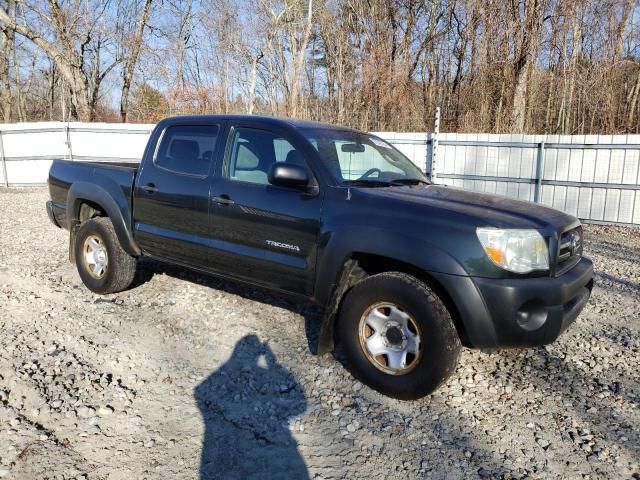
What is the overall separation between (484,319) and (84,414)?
250cm

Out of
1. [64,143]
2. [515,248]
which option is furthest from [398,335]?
[64,143]

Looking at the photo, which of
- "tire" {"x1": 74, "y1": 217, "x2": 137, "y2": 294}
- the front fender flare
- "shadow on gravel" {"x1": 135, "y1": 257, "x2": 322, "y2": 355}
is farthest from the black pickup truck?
"shadow on gravel" {"x1": 135, "y1": 257, "x2": 322, "y2": 355}

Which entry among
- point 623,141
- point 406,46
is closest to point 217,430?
point 623,141

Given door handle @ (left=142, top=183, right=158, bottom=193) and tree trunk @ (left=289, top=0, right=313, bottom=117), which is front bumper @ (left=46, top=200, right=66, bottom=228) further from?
tree trunk @ (left=289, top=0, right=313, bottom=117)

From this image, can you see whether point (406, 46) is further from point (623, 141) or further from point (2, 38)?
point (2, 38)

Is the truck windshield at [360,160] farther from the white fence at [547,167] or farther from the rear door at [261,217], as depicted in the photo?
the white fence at [547,167]

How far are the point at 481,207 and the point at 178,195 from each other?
2533 millimetres

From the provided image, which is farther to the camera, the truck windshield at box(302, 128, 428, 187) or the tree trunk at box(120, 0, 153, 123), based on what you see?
the tree trunk at box(120, 0, 153, 123)

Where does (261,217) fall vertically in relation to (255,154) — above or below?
below

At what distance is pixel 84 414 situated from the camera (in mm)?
3068

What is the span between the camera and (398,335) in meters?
3.29

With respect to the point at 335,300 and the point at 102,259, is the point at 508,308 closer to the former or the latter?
the point at 335,300

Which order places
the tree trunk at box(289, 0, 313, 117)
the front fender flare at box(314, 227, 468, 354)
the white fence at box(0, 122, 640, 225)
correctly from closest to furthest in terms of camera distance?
the front fender flare at box(314, 227, 468, 354), the white fence at box(0, 122, 640, 225), the tree trunk at box(289, 0, 313, 117)

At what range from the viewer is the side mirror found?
3.52 m
